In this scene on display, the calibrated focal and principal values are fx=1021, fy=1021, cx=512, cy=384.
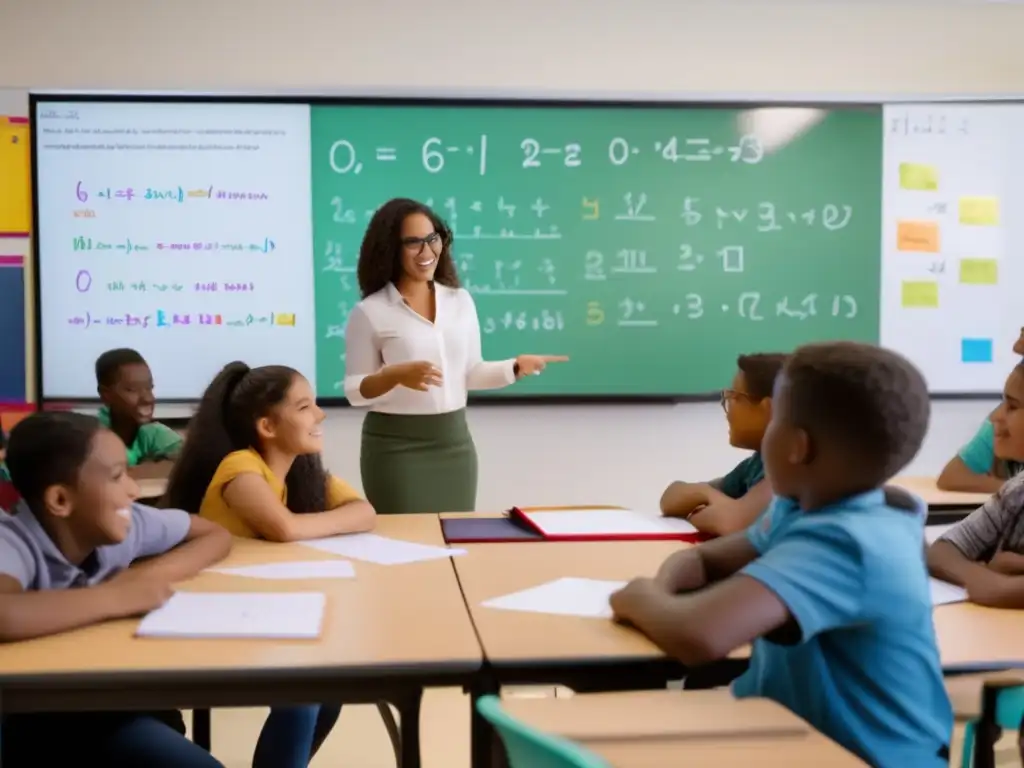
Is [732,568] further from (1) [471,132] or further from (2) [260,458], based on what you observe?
(1) [471,132]

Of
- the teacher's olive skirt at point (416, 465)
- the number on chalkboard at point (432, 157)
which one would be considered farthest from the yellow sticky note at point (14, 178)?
the teacher's olive skirt at point (416, 465)

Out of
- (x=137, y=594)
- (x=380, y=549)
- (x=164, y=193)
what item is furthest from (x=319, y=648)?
(x=164, y=193)

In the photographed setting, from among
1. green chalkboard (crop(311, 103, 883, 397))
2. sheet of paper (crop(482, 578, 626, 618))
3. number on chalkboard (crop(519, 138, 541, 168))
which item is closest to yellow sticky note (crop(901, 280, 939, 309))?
green chalkboard (crop(311, 103, 883, 397))

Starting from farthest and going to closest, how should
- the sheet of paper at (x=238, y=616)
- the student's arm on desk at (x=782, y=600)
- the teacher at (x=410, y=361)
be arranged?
the teacher at (x=410, y=361) → the sheet of paper at (x=238, y=616) → the student's arm on desk at (x=782, y=600)

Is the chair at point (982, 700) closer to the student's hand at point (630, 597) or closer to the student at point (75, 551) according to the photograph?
the student's hand at point (630, 597)

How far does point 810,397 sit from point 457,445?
1843 mm

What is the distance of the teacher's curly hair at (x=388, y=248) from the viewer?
3.11 meters

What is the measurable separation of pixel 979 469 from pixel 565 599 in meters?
1.86

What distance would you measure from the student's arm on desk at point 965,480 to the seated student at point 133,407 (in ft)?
8.24

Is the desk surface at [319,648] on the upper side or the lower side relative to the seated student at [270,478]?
lower

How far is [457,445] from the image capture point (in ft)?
10.2

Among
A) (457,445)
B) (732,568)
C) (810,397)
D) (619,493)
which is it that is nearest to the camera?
(810,397)

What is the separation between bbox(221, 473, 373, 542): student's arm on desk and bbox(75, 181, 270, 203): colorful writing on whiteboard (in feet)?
6.48

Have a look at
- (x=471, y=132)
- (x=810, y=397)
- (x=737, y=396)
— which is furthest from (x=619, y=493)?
(x=810, y=397)
